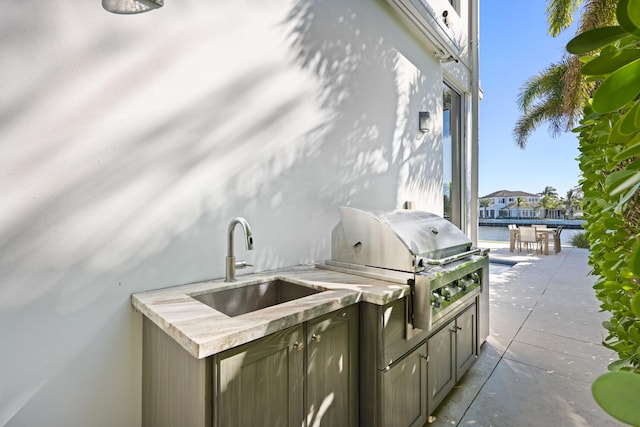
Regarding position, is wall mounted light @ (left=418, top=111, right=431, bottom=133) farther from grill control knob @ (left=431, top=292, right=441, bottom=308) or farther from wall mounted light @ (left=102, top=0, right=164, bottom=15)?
wall mounted light @ (left=102, top=0, right=164, bottom=15)

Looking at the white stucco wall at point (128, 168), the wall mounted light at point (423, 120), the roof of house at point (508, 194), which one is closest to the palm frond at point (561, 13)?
the wall mounted light at point (423, 120)

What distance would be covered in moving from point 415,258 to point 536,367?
1.98m

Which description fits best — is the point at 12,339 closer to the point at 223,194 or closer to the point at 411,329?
the point at 223,194

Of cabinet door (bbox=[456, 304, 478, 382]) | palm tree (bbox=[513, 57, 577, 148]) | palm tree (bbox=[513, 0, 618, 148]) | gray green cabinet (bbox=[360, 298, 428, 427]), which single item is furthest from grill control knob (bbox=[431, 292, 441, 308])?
palm tree (bbox=[513, 57, 577, 148])

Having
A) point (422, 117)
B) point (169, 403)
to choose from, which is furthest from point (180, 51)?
point (422, 117)

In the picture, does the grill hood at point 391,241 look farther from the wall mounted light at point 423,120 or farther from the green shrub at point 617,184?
the wall mounted light at point 423,120

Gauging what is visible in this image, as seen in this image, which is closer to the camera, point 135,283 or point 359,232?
point 135,283

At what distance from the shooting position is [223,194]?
193 centimetres

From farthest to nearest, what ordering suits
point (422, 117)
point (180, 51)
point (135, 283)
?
point (422, 117) → point (180, 51) → point (135, 283)

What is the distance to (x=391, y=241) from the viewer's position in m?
2.01

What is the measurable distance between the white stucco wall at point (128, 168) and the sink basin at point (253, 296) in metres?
0.20

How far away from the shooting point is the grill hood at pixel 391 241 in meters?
1.97

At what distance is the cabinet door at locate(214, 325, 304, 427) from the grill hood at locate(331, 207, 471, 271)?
841 millimetres

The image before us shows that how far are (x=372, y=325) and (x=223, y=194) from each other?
115 cm
